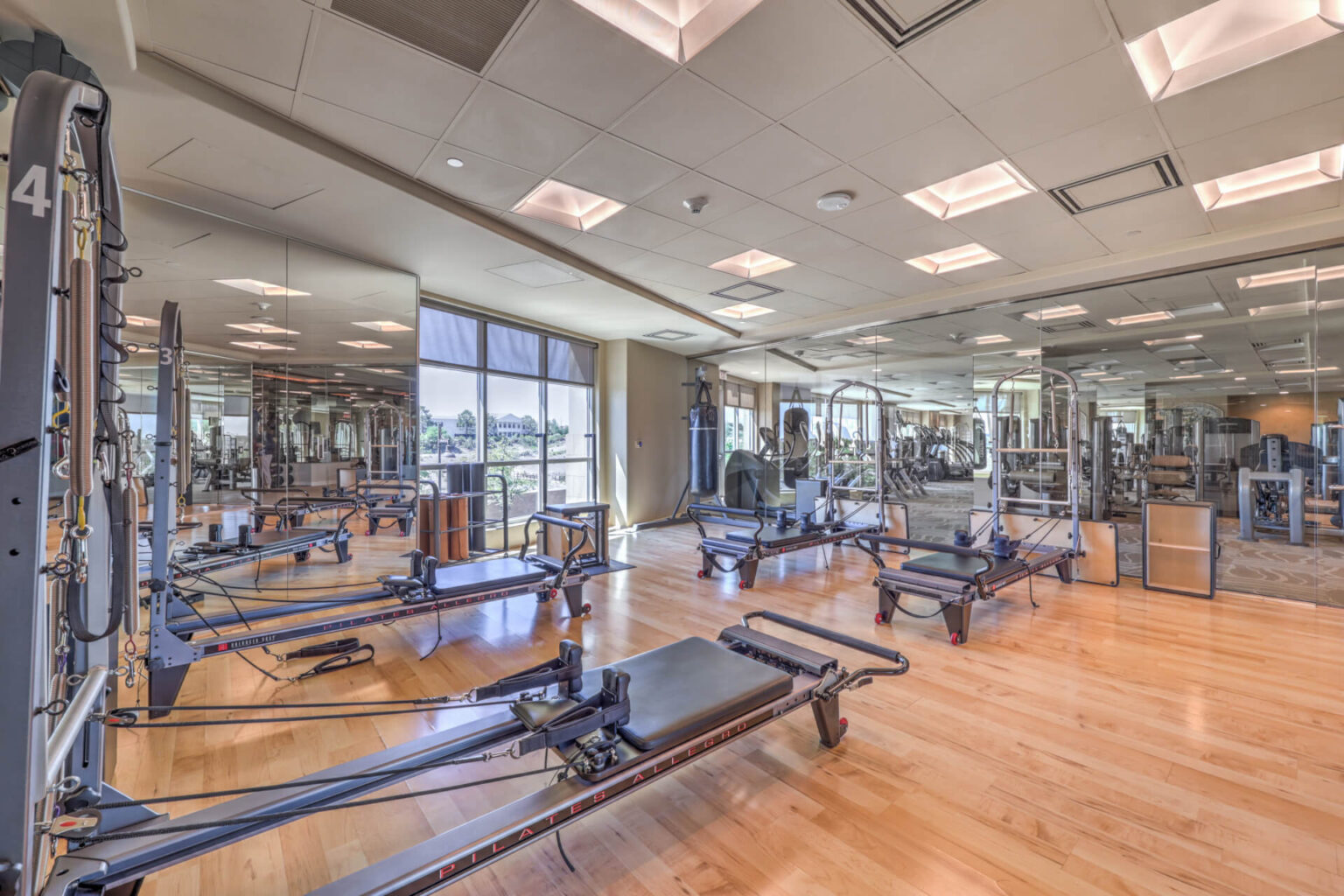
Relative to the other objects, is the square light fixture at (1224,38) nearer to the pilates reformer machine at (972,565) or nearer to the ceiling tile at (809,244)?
the ceiling tile at (809,244)

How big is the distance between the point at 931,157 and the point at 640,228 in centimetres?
215

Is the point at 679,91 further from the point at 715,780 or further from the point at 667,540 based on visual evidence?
the point at 667,540

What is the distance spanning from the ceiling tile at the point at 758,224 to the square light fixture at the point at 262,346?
3.54m

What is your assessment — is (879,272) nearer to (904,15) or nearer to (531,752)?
(904,15)

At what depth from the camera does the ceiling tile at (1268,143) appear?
290 centimetres

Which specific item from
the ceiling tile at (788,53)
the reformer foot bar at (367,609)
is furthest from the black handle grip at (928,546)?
the ceiling tile at (788,53)

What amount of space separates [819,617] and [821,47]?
3575 mm

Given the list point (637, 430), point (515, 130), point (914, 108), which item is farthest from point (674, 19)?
point (637, 430)

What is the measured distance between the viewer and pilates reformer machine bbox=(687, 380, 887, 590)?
5.11 meters

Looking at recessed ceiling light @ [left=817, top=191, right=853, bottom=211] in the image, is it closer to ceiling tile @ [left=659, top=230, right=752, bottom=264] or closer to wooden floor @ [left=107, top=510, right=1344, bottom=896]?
ceiling tile @ [left=659, top=230, right=752, bottom=264]

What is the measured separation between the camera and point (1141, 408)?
535 cm

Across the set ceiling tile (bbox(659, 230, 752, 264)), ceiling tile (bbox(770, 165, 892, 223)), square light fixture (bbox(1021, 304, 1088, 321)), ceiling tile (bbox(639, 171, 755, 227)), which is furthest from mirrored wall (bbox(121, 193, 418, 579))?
square light fixture (bbox(1021, 304, 1088, 321))

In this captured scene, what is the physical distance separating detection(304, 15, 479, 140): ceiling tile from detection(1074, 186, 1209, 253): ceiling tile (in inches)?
174

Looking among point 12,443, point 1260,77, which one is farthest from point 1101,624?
point 12,443
